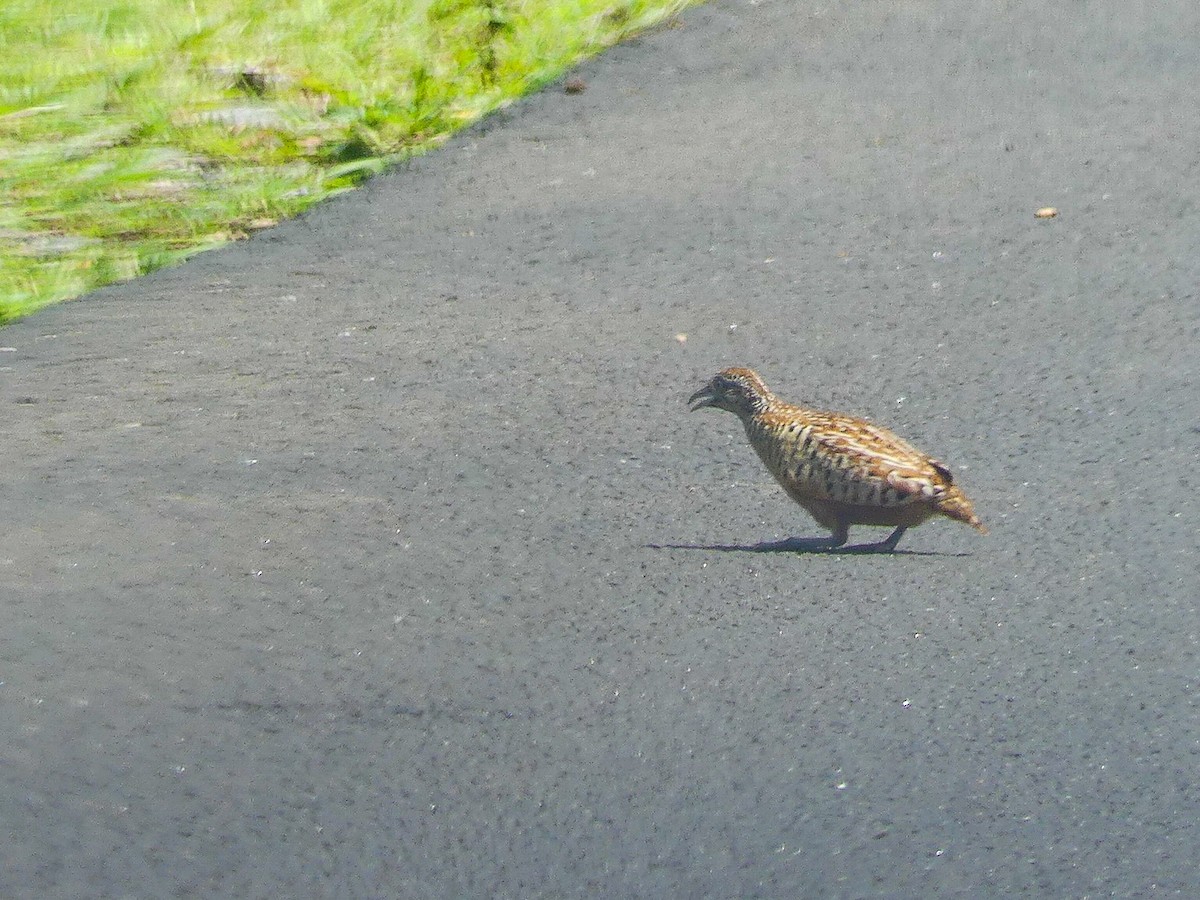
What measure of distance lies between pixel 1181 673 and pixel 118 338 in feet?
12.9

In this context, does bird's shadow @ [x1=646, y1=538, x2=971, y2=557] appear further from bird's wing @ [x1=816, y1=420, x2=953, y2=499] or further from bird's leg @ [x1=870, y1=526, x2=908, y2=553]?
bird's wing @ [x1=816, y1=420, x2=953, y2=499]

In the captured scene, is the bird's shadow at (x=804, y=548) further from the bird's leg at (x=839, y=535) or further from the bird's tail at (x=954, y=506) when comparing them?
the bird's tail at (x=954, y=506)

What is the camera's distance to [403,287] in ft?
23.2

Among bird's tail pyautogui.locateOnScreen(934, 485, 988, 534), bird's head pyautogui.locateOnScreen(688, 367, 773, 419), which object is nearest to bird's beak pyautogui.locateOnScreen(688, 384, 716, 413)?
bird's head pyautogui.locateOnScreen(688, 367, 773, 419)

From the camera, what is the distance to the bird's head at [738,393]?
18.4 feet

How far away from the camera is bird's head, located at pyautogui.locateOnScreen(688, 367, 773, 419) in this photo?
5.59m

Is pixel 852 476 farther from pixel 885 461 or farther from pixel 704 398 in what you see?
pixel 704 398

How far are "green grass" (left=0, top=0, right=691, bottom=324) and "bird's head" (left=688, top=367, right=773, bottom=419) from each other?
8.85 ft

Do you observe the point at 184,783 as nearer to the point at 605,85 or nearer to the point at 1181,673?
the point at 1181,673

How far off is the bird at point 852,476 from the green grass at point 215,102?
123 inches

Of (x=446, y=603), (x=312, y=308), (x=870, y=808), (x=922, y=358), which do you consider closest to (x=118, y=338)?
(x=312, y=308)

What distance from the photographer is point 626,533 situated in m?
5.28

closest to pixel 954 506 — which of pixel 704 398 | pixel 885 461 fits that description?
pixel 885 461

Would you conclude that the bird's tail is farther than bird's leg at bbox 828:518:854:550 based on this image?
No
